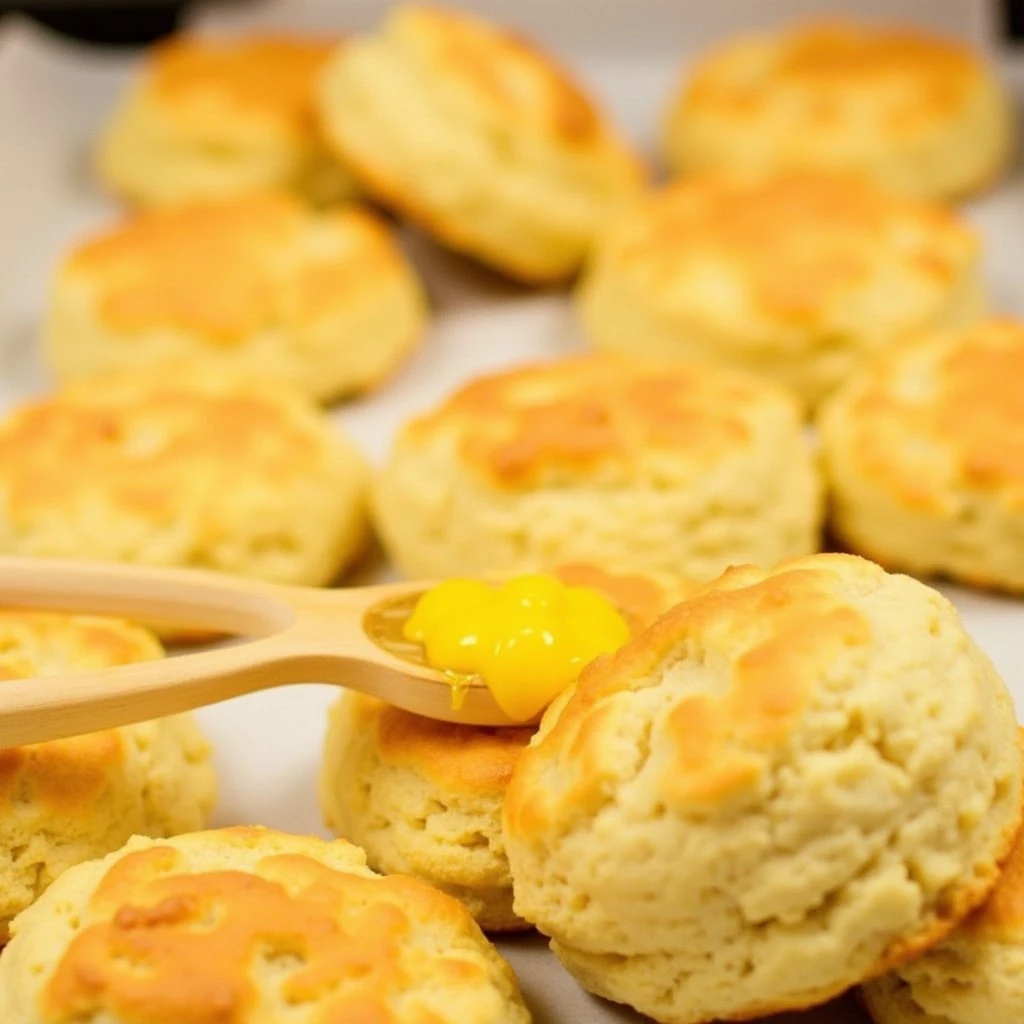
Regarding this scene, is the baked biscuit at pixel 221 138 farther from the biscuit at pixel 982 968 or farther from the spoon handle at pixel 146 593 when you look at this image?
the biscuit at pixel 982 968

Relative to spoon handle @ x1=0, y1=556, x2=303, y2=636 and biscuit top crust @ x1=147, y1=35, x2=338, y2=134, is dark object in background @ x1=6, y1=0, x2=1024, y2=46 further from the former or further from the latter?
spoon handle @ x1=0, y1=556, x2=303, y2=636

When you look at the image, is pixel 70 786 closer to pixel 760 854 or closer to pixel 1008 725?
pixel 760 854

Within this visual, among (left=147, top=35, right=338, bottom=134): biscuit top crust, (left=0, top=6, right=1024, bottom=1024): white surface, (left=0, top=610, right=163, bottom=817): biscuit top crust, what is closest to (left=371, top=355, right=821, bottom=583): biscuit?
(left=0, top=6, right=1024, bottom=1024): white surface

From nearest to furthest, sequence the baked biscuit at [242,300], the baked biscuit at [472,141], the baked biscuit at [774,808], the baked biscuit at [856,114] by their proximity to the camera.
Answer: the baked biscuit at [774,808], the baked biscuit at [242,300], the baked biscuit at [472,141], the baked biscuit at [856,114]

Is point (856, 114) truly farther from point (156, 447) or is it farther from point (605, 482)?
point (156, 447)

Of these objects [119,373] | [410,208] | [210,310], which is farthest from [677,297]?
[119,373]

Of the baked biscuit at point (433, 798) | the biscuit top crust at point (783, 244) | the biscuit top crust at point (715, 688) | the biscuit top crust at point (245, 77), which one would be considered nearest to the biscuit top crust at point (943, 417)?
the biscuit top crust at point (783, 244)
